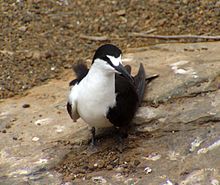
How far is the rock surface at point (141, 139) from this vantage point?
16.2 feet

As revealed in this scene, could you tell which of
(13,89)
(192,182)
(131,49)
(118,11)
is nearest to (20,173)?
(192,182)

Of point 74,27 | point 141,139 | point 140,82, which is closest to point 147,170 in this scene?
point 141,139

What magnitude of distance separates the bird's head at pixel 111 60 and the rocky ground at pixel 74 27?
7.42 ft

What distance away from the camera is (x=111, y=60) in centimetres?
476

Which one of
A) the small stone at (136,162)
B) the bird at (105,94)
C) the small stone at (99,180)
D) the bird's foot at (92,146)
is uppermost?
the bird at (105,94)

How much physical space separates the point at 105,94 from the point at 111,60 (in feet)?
1.17

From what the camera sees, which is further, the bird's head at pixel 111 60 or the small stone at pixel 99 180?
the small stone at pixel 99 180

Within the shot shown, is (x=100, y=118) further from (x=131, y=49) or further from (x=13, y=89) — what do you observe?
(x=131, y=49)

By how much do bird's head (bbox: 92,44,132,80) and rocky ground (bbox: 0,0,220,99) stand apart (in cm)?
226

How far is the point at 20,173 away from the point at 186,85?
5.47 feet

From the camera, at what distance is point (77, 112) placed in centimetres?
530

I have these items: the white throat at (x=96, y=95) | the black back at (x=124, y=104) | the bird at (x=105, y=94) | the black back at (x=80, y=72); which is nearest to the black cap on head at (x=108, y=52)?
the bird at (x=105, y=94)

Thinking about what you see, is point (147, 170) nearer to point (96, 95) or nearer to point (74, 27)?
point (96, 95)

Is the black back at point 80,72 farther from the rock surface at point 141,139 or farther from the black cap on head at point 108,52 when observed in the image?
the black cap on head at point 108,52
